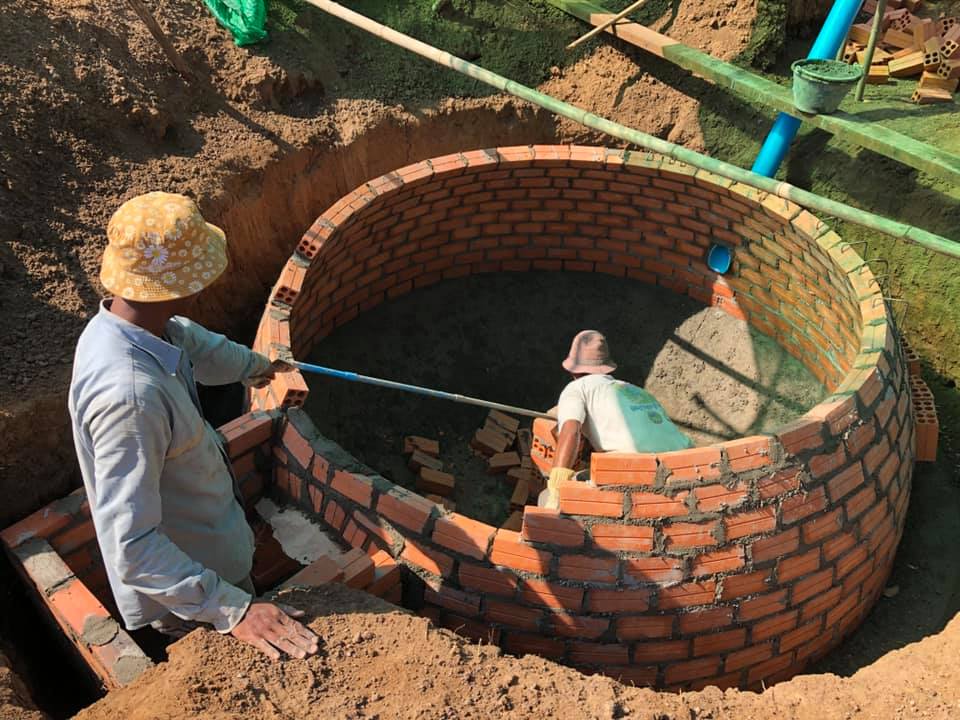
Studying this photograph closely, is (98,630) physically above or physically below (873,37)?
below

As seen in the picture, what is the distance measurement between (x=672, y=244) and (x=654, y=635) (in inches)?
108

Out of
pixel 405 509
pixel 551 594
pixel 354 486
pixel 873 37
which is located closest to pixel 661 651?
pixel 551 594

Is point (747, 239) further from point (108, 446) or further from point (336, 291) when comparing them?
A: point (108, 446)

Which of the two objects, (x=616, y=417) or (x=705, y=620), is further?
(x=616, y=417)

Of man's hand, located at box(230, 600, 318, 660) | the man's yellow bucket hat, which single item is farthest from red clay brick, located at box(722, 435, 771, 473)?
the man's yellow bucket hat

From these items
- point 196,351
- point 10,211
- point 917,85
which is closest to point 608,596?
point 196,351

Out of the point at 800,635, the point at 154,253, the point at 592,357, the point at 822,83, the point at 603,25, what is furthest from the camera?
the point at 603,25

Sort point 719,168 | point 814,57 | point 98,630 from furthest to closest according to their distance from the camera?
point 814,57
point 719,168
point 98,630

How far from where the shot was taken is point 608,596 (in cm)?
343

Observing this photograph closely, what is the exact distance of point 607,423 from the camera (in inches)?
157

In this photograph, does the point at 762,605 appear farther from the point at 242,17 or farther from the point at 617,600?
the point at 242,17

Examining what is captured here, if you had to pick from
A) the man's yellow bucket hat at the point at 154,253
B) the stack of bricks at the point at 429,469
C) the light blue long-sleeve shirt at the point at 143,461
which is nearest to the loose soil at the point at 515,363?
the stack of bricks at the point at 429,469

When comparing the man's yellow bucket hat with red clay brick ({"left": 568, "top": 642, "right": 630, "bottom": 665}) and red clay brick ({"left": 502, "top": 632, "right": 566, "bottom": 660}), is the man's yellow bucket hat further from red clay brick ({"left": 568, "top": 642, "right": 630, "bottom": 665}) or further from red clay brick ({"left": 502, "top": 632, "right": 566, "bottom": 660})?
red clay brick ({"left": 568, "top": 642, "right": 630, "bottom": 665})

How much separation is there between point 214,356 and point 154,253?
0.75 m
